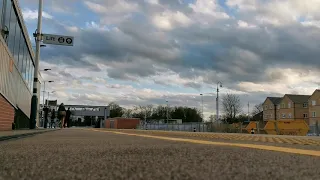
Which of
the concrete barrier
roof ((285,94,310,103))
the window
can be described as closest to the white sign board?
the window

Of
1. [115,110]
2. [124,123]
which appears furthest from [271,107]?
[115,110]

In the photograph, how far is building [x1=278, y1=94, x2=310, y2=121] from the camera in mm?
104944

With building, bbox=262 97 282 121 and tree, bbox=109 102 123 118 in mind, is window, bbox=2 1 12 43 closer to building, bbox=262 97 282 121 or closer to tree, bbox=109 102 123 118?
building, bbox=262 97 282 121

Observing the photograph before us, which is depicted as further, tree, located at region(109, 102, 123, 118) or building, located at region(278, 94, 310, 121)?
tree, located at region(109, 102, 123, 118)

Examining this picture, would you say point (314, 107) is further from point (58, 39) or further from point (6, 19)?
point (6, 19)

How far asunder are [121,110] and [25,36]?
124509mm

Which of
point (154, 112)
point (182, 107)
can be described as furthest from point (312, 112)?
point (154, 112)

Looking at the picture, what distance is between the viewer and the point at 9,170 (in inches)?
127

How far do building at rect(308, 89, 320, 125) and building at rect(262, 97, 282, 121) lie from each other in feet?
66.8

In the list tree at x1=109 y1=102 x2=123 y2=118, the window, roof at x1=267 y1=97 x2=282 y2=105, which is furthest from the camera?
tree at x1=109 y1=102 x2=123 y2=118

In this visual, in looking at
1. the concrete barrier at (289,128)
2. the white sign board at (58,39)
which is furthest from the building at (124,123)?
the white sign board at (58,39)

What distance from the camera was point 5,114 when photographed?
20125mm

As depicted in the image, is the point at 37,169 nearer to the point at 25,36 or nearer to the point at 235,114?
the point at 25,36

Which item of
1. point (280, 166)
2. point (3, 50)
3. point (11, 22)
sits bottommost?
point (280, 166)
